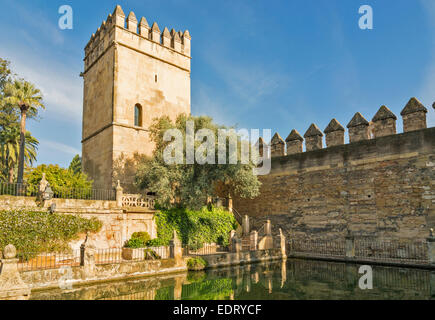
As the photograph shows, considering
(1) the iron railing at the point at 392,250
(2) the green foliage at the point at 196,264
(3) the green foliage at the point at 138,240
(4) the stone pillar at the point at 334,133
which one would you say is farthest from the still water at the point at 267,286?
(4) the stone pillar at the point at 334,133

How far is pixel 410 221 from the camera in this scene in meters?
15.0

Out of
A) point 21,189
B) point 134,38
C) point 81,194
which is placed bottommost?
point 81,194

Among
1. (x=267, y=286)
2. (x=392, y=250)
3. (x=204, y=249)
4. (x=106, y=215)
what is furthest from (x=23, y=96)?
(x=392, y=250)

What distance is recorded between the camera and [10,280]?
8195mm

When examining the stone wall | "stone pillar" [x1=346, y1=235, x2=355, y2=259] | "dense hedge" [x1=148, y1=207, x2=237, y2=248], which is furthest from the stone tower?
"stone pillar" [x1=346, y1=235, x2=355, y2=259]

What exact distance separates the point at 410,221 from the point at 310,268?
5.28 m

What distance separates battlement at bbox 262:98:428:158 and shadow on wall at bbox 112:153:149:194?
28.8 ft

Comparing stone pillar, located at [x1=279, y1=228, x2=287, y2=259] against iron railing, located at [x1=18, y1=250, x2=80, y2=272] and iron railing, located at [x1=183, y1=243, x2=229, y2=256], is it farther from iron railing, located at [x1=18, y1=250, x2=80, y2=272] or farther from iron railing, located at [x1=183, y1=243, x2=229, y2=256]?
iron railing, located at [x1=18, y1=250, x2=80, y2=272]

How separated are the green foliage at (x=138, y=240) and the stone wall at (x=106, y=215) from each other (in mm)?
450

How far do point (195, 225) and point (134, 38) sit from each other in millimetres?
12684

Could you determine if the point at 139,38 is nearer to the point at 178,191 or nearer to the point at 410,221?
the point at 178,191

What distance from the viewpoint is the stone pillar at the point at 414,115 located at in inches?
590

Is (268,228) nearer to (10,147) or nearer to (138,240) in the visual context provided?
(138,240)

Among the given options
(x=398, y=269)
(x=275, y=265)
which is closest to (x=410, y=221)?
(x=398, y=269)
